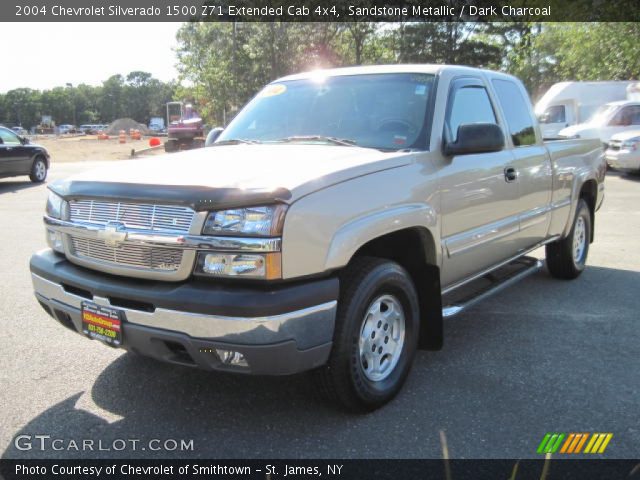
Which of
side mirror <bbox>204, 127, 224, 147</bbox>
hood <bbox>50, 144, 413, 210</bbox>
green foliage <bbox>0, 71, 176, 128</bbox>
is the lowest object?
hood <bbox>50, 144, 413, 210</bbox>

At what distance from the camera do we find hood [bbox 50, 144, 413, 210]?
8.70ft

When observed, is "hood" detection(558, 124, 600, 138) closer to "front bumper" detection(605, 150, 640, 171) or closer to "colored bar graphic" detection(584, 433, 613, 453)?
"front bumper" detection(605, 150, 640, 171)

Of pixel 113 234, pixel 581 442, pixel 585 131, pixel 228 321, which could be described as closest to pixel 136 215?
pixel 113 234

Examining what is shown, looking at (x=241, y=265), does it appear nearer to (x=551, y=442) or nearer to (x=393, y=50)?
(x=551, y=442)

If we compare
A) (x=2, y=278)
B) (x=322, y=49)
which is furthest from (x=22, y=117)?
(x=2, y=278)

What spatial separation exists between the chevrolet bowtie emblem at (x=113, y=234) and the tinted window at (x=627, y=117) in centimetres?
1716

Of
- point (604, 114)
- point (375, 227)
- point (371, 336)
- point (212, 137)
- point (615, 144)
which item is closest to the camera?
point (375, 227)

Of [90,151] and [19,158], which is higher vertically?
[90,151]

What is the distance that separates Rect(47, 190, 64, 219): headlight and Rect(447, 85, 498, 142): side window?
2442mm

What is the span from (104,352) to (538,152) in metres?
3.80

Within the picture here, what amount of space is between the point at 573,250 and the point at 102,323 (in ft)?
15.6

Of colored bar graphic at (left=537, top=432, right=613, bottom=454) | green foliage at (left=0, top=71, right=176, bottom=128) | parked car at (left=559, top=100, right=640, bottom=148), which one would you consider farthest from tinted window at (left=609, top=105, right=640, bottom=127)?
green foliage at (left=0, top=71, right=176, bottom=128)

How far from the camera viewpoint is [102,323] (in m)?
2.90
